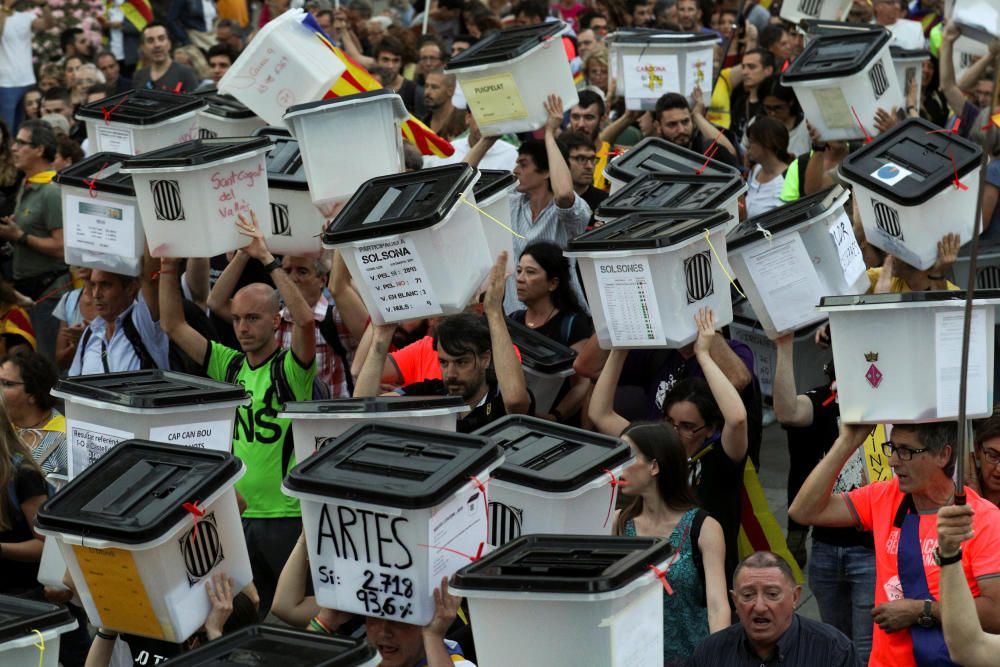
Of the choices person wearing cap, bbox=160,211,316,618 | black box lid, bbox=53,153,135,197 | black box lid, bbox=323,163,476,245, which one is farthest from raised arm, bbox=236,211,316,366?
black box lid, bbox=53,153,135,197

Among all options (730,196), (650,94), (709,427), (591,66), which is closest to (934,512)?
(709,427)

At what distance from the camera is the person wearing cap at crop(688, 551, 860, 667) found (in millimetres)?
4793

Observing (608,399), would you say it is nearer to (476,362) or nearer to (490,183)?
(476,362)

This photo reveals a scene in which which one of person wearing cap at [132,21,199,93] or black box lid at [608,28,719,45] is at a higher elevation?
black box lid at [608,28,719,45]

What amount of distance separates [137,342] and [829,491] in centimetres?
351

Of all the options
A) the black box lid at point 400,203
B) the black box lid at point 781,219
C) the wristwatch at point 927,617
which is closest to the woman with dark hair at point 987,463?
the wristwatch at point 927,617

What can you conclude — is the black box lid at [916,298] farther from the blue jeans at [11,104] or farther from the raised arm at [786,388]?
the blue jeans at [11,104]

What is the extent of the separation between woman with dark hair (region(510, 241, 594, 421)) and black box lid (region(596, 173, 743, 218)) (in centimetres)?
43

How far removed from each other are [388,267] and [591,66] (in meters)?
6.58

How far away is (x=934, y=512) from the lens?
4.97 metres

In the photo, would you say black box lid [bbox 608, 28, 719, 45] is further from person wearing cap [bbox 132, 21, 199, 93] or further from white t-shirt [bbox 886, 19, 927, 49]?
person wearing cap [bbox 132, 21, 199, 93]

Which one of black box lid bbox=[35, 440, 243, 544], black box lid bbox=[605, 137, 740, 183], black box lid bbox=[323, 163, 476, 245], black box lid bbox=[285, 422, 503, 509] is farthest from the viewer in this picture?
black box lid bbox=[605, 137, 740, 183]

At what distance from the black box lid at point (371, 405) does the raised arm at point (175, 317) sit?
1764 millimetres

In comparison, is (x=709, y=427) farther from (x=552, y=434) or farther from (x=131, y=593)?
(x=131, y=593)
